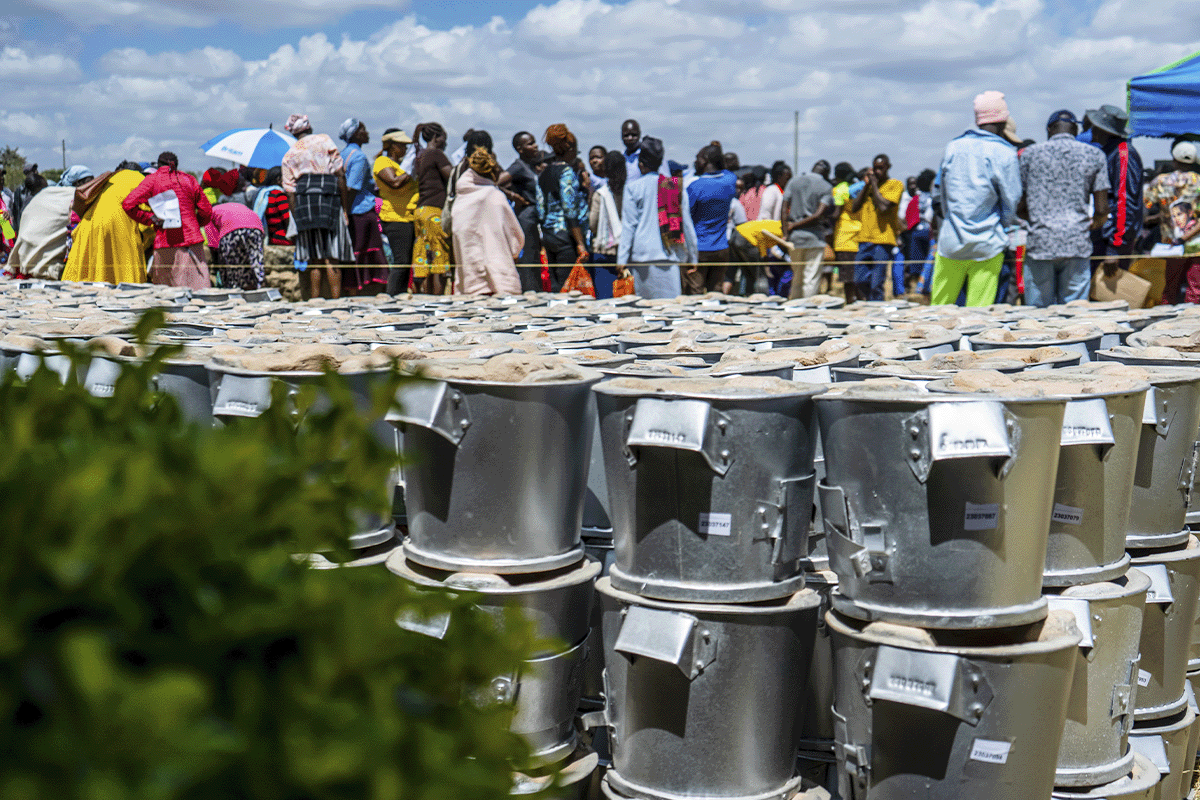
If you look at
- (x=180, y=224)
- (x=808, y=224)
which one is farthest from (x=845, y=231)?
(x=180, y=224)

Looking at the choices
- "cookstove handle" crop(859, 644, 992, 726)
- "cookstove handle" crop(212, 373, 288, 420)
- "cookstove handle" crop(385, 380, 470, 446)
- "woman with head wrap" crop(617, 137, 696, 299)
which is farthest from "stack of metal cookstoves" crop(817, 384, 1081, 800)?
"woman with head wrap" crop(617, 137, 696, 299)

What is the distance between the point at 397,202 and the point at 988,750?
335 inches

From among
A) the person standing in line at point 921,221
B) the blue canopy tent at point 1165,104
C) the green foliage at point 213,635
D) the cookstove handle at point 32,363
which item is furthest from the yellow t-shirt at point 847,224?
the green foliage at point 213,635

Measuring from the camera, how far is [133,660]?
0.78 metres

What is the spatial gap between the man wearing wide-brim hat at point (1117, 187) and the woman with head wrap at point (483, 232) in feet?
14.3

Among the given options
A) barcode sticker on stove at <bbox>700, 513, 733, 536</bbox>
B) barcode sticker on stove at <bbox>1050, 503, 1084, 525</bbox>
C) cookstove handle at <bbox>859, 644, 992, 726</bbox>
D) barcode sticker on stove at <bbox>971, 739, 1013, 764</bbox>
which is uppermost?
barcode sticker on stove at <bbox>700, 513, 733, 536</bbox>

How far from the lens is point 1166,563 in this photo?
2.63 meters

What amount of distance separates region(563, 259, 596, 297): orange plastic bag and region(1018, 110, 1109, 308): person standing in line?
10.5ft

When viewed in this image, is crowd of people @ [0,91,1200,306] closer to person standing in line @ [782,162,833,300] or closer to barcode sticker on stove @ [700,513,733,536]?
person standing in line @ [782,162,833,300]

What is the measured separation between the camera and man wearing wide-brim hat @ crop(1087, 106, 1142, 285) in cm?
845

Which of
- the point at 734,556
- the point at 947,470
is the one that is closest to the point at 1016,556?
the point at 947,470

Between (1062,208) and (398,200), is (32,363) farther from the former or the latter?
(398,200)

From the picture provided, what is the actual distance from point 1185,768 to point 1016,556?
1291 mm

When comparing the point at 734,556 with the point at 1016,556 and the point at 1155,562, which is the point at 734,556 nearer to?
the point at 1016,556
